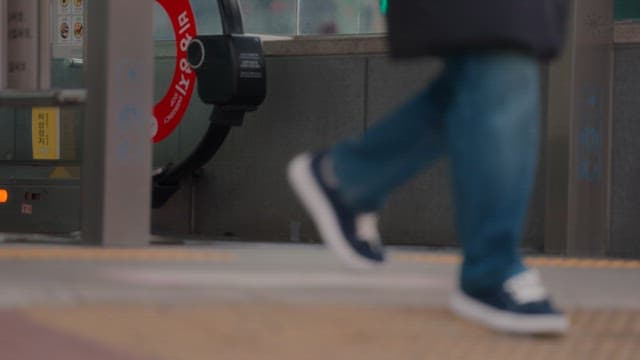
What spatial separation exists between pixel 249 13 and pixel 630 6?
2870 millimetres

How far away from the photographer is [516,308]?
Answer: 7.47 feet

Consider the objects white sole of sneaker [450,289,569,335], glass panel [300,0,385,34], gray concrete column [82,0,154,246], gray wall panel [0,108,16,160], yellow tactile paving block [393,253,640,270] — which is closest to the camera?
white sole of sneaker [450,289,569,335]

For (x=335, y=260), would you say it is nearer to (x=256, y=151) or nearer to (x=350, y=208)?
(x=350, y=208)

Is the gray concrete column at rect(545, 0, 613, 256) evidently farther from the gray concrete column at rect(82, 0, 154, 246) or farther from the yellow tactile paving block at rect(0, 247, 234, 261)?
the yellow tactile paving block at rect(0, 247, 234, 261)

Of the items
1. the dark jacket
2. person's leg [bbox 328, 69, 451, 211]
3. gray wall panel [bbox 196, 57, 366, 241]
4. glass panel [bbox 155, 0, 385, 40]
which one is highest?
glass panel [bbox 155, 0, 385, 40]

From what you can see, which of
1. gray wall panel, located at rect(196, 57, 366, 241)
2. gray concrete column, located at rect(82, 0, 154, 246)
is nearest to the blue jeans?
gray concrete column, located at rect(82, 0, 154, 246)

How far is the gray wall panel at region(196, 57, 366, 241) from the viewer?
33.0 feet

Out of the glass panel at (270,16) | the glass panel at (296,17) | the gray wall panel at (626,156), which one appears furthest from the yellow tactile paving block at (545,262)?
the glass panel at (270,16)

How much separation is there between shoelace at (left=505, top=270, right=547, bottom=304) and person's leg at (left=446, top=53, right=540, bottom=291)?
14mm

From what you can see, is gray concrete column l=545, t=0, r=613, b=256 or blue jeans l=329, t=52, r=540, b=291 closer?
blue jeans l=329, t=52, r=540, b=291

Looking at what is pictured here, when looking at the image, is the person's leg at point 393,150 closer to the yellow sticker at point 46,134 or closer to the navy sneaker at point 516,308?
the navy sneaker at point 516,308

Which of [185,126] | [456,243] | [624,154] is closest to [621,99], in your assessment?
[624,154]

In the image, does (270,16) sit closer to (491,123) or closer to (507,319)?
(491,123)

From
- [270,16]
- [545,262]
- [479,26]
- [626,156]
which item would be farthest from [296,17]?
[479,26]
